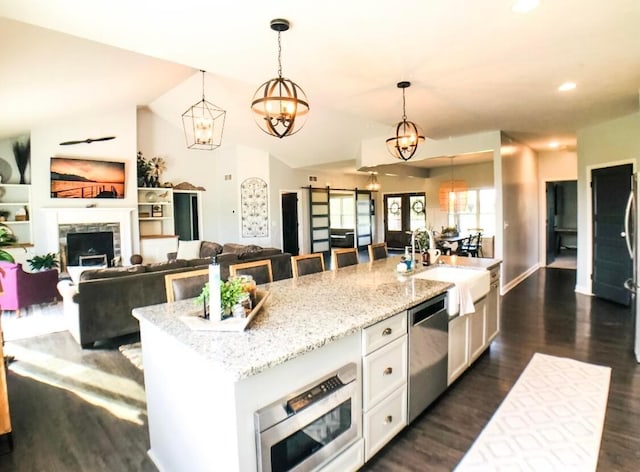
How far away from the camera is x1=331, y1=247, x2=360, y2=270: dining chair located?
3819 millimetres

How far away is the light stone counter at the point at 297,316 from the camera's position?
148 centimetres

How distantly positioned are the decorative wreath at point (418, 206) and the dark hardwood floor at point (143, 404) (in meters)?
7.39

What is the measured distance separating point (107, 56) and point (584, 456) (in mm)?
6130

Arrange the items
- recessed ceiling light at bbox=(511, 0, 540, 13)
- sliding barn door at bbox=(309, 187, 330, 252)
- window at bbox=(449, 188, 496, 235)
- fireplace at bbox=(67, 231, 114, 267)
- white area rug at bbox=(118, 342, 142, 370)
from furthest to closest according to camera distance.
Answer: sliding barn door at bbox=(309, 187, 330, 252), window at bbox=(449, 188, 496, 235), fireplace at bbox=(67, 231, 114, 267), white area rug at bbox=(118, 342, 142, 370), recessed ceiling light at bbox=(511, 0, 540, 13)

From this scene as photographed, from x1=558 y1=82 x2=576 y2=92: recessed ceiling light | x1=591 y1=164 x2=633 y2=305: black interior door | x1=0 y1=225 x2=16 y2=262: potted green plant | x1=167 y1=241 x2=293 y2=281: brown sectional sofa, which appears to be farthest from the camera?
x1=0 y1=225 x2=16 y2=262: potted green plant

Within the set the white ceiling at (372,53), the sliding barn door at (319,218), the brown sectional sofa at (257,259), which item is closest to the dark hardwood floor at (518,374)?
the white ceiling at (372,53)

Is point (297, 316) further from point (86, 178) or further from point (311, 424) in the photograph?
point (86, 178)

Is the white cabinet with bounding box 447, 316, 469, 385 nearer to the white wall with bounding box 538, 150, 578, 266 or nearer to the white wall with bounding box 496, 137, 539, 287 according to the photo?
the white wall with bounding box 496, 137, 539, 287

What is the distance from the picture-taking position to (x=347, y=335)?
182cm

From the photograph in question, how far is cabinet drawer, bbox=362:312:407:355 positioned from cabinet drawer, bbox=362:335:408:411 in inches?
1.4

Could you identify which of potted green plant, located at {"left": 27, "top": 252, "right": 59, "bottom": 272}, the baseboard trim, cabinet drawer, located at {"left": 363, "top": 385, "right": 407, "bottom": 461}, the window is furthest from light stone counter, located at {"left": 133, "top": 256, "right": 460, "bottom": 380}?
the window

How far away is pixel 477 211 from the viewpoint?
10.3 m

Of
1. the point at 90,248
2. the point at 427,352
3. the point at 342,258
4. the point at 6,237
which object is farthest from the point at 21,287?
the point at 427,352

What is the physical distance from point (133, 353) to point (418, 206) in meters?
9.87
